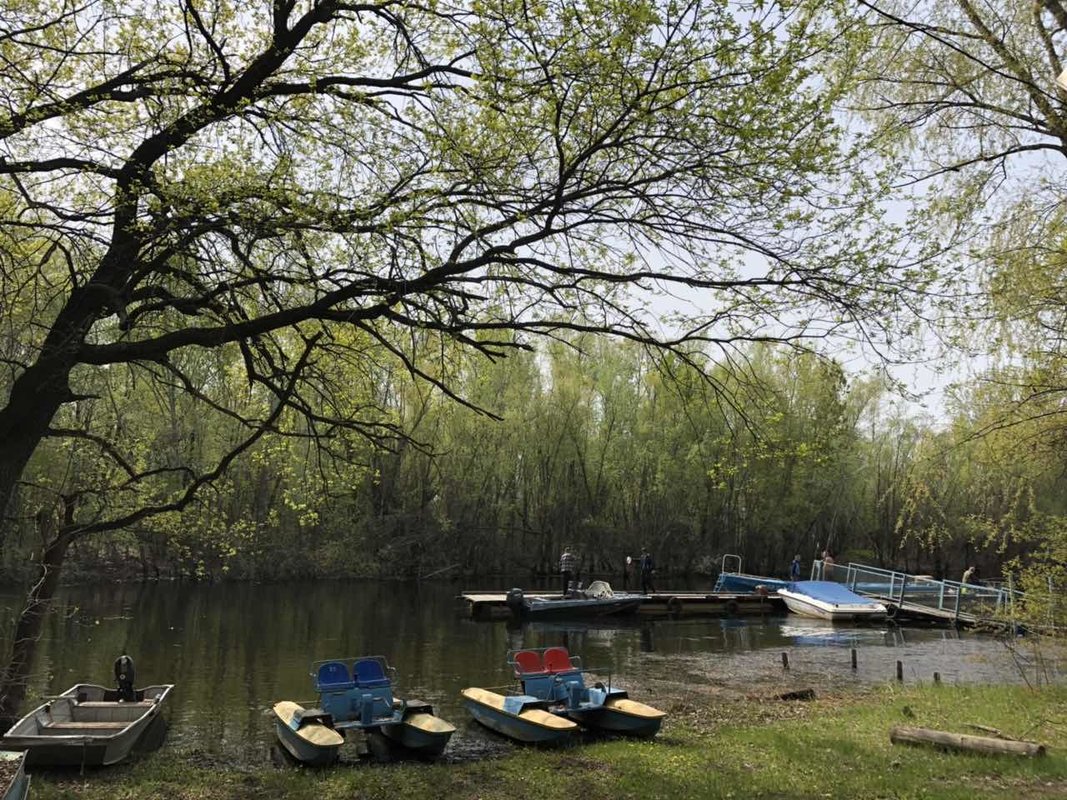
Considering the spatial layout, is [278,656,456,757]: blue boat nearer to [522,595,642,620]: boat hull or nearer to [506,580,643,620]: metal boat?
[506,580,643,620]: metal boat

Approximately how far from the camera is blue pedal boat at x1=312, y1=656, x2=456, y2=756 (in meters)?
11.6

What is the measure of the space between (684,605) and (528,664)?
57.9 ft

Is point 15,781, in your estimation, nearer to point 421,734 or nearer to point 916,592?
point 421,734

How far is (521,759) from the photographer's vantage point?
11.1m

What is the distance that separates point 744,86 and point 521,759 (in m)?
8.51

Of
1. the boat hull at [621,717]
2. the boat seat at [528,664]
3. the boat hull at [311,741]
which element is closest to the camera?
the boat hull at [311,741]

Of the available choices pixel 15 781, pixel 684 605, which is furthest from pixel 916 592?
pixel 15 781

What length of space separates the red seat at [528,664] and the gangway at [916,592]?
16504 mm

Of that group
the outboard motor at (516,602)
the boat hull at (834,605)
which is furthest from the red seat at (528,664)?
the boat hull at (834,605)

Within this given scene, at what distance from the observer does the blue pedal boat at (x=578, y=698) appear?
12008 millimetres

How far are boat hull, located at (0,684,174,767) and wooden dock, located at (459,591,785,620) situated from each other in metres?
15.5

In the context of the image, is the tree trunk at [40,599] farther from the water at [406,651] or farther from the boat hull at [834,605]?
the boat hull at [834,605]

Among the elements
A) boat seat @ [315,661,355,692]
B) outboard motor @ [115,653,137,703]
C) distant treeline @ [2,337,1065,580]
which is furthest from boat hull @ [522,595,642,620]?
outboard motor @ [115,653,137,703]

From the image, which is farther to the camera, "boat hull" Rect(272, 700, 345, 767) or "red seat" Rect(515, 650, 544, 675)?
"red seat" Rect(515, 650, 544, 675)
